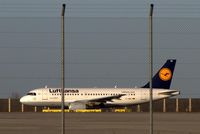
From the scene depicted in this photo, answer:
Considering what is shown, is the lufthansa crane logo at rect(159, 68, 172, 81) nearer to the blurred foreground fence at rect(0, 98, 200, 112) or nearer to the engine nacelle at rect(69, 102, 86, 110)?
the blurred foreground fence at rect(0, 98, 200, 112)

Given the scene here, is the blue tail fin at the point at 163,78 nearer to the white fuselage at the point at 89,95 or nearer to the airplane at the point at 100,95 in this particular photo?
the airplane at the point at 100,95

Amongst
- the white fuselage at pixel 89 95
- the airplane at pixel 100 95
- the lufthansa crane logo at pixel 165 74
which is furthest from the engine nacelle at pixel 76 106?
the lufthansa crane logo at pixel 165 74

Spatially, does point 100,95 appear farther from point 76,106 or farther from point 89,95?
point 76,106

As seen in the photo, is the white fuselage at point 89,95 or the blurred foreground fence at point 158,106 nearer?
the white fuselage at point 89,95

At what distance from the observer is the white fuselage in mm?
63031

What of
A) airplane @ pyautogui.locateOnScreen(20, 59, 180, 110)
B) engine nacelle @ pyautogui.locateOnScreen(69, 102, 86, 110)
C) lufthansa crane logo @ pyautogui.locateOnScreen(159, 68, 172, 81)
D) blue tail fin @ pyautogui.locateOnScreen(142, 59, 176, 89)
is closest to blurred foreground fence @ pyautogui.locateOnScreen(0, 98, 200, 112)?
blue tail fin @ pyautogui.locateOnScreen(142, 59, 176, 89)

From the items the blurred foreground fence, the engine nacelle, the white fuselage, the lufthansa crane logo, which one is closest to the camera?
the engine nacelle

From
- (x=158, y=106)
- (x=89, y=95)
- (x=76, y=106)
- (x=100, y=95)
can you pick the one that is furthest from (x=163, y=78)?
(x=76, y=106)

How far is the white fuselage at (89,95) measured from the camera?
63.0 metres

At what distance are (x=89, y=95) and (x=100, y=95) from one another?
94 centimetres

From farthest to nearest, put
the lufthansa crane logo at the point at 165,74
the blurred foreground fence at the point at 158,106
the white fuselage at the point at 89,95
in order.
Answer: the blurred foreground fence at the point at 158,106, the lufthansa crane logo at the point at 165,74, the white fuselage at the point at 89,95

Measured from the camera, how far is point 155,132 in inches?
1185

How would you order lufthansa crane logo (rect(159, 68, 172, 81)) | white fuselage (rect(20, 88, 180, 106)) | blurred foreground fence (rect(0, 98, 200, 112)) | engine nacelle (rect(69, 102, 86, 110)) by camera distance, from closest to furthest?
engine nacelle (rect(69, 102, 86, 110)) < white fuselage (rect(20, 88, 180, 106)) < lufthansa crane logo (rect(159, 68, 172, 81)) < blurred foreground fence (rect(0, 98, 200, 112))

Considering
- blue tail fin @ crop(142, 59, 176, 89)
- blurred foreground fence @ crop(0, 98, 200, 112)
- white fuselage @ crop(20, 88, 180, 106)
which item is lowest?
blurred foreground fence @ crop(0, 98, 200, 112)
